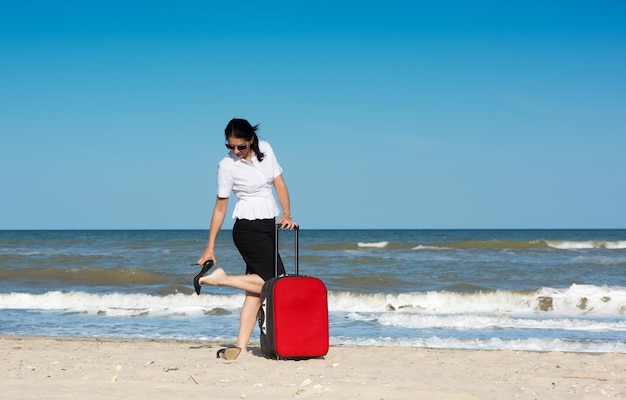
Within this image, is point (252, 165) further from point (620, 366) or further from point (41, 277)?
point (41, 277)

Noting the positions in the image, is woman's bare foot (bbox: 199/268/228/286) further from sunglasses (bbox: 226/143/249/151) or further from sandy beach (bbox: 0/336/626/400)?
sunglasses (bbox: 226/143/249/151)

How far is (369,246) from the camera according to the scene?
3356 cm

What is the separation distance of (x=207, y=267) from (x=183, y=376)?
70 centimetres

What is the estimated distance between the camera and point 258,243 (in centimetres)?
489

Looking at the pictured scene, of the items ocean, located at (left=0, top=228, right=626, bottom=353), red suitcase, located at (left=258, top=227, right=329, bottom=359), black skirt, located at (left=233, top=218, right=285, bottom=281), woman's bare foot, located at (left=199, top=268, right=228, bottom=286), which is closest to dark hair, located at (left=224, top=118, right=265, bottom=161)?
black skirt, located at (left=233, top=218, right=285, bottom=281)

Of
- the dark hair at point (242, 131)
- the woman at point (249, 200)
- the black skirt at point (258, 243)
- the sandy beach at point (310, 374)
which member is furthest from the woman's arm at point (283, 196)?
the sandy beach at point (310, 374)

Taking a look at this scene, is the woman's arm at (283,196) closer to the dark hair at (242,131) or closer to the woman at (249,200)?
the woman at (249,200)

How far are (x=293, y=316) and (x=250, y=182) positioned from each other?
0.94 metres

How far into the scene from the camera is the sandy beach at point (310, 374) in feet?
13.1

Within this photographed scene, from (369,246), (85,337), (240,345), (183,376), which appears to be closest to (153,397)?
(183,376)

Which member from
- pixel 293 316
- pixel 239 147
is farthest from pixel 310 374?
pixel 239 147

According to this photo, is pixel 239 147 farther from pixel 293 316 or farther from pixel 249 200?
pixel 293 316

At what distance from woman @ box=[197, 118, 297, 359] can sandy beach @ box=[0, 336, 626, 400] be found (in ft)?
2.20

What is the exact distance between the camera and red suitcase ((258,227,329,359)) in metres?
4.85
